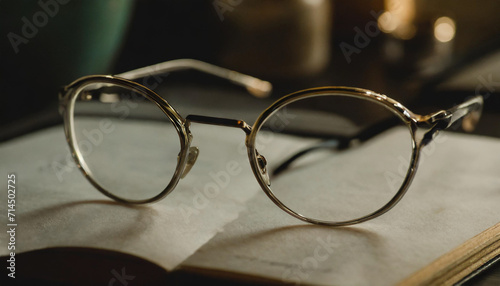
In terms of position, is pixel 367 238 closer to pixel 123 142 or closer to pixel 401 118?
pixel 401 118

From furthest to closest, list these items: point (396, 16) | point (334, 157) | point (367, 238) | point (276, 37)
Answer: point (396, 16), point (276, 37), point (334, 157), point (367, 238)

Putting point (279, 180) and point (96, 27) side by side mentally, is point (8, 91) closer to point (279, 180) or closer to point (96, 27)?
point (96, 27)

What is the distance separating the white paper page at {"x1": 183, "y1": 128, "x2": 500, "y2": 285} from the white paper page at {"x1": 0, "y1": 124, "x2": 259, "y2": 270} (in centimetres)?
2

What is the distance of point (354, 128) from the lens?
559 mm

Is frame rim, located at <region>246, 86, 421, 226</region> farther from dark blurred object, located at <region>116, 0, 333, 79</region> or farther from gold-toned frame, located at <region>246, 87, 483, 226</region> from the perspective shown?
dark blurred object, located at <region>116, 0, 333, 79</region>

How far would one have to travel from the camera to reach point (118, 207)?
402 millimetres

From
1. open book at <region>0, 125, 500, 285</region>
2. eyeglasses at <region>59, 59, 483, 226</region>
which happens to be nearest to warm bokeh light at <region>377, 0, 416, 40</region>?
eyeglasses at <region>59, 59, 483, 226</region>

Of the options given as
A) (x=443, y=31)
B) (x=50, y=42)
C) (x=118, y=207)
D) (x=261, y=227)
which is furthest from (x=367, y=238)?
(x=443, y=31)

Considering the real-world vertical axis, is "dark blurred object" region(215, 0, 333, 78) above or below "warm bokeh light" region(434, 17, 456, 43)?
below

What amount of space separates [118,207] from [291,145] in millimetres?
177

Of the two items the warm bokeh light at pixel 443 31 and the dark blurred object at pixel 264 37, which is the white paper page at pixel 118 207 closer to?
the dark blurred object at pixel 264 37

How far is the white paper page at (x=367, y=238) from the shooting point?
1.00 ft

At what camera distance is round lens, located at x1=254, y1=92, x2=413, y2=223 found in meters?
0.40

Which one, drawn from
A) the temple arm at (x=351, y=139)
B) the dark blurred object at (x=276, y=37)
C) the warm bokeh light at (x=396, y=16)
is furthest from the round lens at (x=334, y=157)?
the warm bokeh light at (x=396, y=16)
